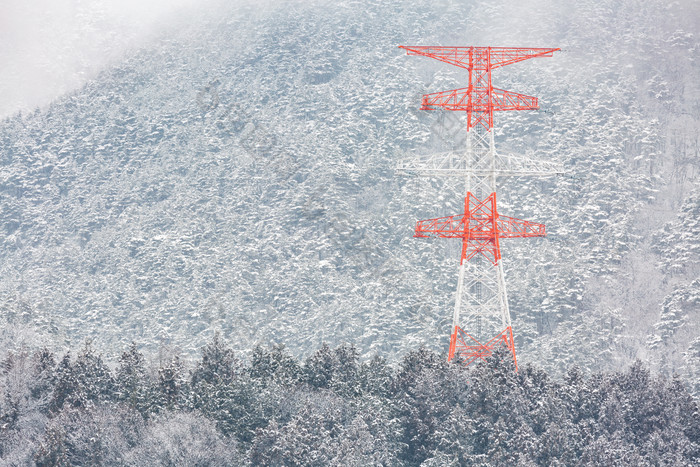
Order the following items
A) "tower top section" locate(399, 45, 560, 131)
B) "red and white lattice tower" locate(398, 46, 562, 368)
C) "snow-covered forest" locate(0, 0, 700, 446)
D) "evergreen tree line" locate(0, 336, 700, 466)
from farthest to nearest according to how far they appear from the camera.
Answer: "snow-covered forest" locate(0, 0, 700, 446) → "evergreen tree line" locate(0, 336, 700, 466) → "tower top section" locate(399, 45, 560, 131) → "red and white lattice tower" locate(398, 46, 562, 368)

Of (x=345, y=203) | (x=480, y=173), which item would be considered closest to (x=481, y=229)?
(x=480, y=173)

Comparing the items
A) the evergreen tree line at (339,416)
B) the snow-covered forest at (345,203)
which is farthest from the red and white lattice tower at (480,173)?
the snow-covered forest at (345,203)

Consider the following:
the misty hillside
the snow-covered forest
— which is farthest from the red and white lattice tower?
the misty hillside

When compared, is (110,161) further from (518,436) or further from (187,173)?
(518,436)

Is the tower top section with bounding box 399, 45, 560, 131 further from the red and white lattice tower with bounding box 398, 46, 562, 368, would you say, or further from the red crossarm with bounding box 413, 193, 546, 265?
the red crossarm with bounding box 413, 193, 546, 265

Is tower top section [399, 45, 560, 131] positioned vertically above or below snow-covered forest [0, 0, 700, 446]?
above

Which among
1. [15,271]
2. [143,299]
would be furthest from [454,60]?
[15,271]
